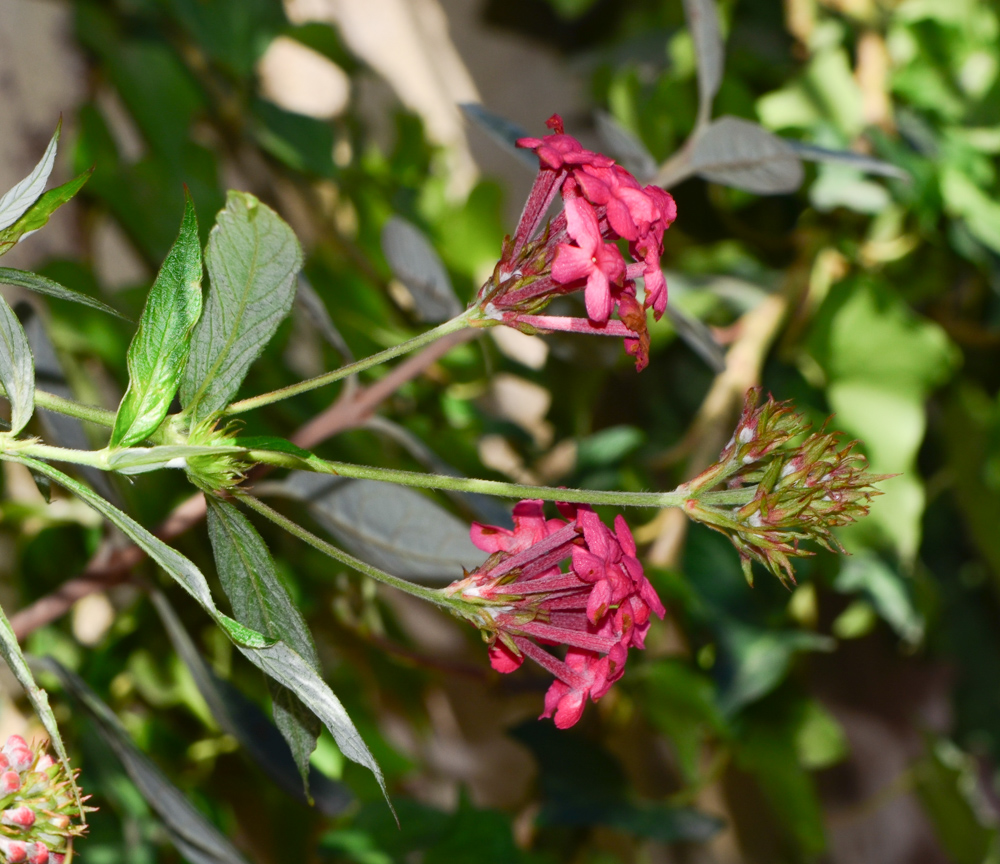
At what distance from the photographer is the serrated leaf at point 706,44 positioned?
49 centimetres

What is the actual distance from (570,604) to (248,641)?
8 cm

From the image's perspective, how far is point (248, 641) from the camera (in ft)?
0.66

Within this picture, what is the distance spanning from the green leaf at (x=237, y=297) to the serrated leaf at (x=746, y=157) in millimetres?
272

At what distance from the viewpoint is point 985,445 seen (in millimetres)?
725

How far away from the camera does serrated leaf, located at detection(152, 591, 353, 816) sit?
406 millimetres

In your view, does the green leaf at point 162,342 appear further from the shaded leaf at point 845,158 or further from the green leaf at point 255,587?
the shaded leaf at point 845,158

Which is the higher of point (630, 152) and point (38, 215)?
point (38, 215)

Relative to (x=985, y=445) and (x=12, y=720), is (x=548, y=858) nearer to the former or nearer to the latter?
(x=12, y=720)

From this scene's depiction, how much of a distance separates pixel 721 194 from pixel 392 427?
394mm

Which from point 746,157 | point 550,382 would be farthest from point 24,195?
point 550,382

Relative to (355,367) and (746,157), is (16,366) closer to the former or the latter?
(355,367)

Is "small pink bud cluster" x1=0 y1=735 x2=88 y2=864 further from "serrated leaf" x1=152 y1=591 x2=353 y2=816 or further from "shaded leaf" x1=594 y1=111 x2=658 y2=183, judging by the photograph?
"shaded leaf" x1=594 y1=111 x2=658 y2=183

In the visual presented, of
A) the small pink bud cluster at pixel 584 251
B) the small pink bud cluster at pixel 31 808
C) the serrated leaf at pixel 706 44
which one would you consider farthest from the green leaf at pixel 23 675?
the serrated leaf at pixel 706 44

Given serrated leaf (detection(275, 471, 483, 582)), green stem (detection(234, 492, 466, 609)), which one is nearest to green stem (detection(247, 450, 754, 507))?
green stem (detection(234, 492, 466, 609))
